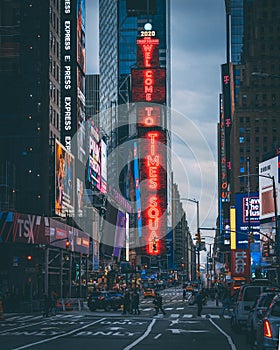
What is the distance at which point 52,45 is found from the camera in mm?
107250

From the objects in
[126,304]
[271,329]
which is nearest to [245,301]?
[271,329]

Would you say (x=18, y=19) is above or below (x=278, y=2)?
below

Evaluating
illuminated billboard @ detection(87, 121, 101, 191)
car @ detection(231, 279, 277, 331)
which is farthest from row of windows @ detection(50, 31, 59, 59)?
car @ detection(231, 279, 277, 331)

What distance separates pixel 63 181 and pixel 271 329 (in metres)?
86.2

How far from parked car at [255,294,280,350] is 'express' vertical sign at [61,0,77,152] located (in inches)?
3938

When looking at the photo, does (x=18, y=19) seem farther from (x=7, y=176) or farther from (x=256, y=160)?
(x=256, y=160)

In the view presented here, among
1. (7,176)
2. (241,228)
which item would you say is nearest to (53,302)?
(7,176)

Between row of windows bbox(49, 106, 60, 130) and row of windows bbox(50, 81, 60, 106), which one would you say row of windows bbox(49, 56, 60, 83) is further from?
row of windows bbox(49, 106, 60, 130)

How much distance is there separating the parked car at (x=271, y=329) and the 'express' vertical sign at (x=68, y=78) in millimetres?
100024

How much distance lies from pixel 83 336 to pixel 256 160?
16123 cm

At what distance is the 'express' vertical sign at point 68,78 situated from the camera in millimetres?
118938

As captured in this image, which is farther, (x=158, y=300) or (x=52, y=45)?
(x=52, y=45)

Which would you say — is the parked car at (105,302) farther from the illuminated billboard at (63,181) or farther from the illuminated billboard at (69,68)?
the illuminated billboard at (69,68)

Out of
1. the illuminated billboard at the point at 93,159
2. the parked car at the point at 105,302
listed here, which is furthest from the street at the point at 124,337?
the illuminated billboard at the point at 93,159
